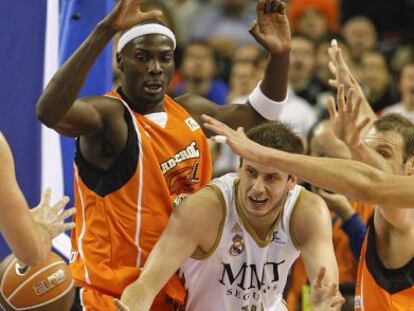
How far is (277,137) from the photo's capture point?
549 cm

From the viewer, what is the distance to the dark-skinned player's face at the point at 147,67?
18.5ft

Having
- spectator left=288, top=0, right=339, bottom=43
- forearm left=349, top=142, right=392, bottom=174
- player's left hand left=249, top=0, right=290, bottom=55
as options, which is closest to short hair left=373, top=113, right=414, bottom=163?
forearm left=349, top=142, right=392, bottom=174

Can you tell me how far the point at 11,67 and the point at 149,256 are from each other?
1.56 meters

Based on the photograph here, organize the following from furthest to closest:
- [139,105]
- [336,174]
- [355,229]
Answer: [355,229] → [139,105] → [336,174]

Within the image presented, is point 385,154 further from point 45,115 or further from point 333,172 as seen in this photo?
point 45,115

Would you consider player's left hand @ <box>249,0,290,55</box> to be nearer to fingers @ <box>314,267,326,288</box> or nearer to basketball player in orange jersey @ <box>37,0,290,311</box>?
basketball player in orange jersey @ <box>37,0,290,311</box>

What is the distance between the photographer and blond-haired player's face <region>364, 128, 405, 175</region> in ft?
18.9

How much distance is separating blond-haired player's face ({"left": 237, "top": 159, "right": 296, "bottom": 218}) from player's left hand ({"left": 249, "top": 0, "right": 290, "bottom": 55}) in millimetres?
886

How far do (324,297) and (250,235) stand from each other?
742 mm

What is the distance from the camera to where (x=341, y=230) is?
7676mm

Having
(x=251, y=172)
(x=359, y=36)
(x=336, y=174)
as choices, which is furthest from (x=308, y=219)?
(x=359, y=36)

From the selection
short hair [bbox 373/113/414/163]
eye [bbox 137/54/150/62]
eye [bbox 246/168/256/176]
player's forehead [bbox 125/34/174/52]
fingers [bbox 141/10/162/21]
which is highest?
fingers [bbox 141/10/162/21]

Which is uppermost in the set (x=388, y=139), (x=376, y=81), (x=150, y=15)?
(x=150, y=15)

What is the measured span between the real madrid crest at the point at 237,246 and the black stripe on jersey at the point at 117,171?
25.3 inches
